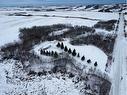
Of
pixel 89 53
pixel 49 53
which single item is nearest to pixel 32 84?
pixel 49 53

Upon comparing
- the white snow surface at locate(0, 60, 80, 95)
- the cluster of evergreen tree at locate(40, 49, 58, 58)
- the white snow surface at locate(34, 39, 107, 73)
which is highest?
the cluster of evergreen tree at locate(40, 49, 58, 58)

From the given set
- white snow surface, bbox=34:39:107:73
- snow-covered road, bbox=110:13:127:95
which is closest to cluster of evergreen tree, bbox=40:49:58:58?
white snow surface, bbox=34:39:107:73

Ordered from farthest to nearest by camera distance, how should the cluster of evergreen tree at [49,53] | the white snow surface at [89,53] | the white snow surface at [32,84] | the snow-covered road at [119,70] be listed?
the cluster of evergreen tree at [49,53]
the white snow surface at [89,53]
the snow-covered road at [119,70]
the white snow surface at [32,84]

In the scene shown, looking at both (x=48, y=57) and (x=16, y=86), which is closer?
(x=16, y=86)

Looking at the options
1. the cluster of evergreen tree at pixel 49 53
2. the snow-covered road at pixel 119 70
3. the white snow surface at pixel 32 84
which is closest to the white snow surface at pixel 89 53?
the cluster of evergreen tree at pixel 49 53

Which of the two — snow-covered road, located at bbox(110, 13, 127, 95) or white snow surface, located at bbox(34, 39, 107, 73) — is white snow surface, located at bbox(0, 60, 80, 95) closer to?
snow-covered road, located at bbox(110, 13, 127, 95)

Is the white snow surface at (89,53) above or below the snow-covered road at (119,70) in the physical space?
above

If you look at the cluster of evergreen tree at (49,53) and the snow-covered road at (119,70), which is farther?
the cluster of evergreen tree at (49,53)

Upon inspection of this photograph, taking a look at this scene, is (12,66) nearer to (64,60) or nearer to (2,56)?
(2,56)

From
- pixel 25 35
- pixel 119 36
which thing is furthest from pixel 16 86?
pixel 119 36

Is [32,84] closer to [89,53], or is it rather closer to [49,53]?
[49,53]

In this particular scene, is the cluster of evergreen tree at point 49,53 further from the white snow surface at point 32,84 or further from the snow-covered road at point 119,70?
the snow-covered road at point 119,70
